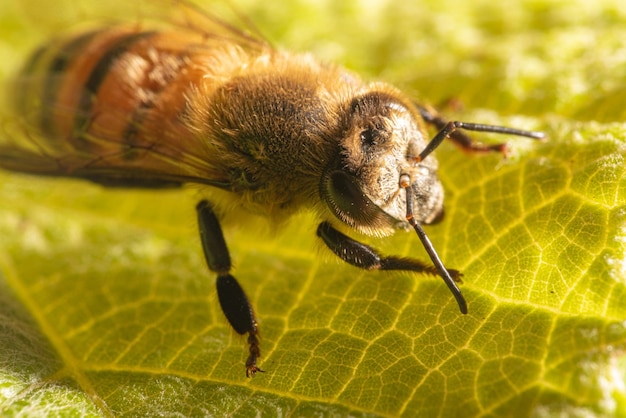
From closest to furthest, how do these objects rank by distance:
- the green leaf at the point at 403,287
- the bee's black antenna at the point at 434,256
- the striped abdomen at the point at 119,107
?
the green leaf at the point at 403,287 → the bee's black antenna at the point at 434,256 → the striped abdomen at the point at 119,107

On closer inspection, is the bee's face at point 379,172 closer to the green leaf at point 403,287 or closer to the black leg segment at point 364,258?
the black leg segment at point 364,258

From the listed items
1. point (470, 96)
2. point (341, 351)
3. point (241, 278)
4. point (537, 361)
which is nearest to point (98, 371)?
point (241, 278)

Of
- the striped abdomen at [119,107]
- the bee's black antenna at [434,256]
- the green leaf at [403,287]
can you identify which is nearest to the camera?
the green leaf at [403,287]

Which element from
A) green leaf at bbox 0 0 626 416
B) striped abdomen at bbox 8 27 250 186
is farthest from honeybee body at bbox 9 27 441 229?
green leaf at bbox 0 0 626 416

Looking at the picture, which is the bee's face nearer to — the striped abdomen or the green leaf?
the green leaf

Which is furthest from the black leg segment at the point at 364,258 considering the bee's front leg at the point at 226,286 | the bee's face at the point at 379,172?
the bee's front leg at the point at 226,286

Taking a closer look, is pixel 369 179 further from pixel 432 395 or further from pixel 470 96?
pixel 470 96

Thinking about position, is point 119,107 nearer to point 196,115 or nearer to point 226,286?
point 196,115
